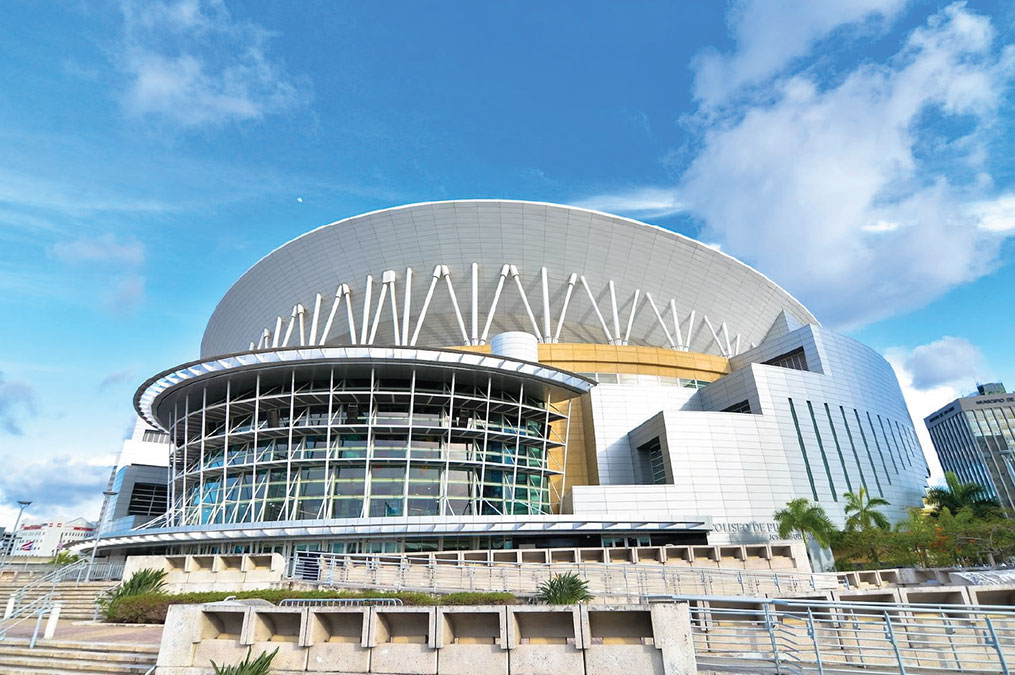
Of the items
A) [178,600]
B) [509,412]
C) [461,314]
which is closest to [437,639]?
[178,600]

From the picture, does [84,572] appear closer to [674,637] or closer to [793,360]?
[674,637]

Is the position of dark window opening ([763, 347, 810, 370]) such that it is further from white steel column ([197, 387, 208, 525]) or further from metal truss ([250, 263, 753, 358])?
white steel column ([197, 387, 208, 525])

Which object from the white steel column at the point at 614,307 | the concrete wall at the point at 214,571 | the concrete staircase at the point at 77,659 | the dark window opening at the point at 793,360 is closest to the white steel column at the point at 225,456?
the concrete wall at the point at 214,571

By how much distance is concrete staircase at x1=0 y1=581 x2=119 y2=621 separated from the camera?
1914cm

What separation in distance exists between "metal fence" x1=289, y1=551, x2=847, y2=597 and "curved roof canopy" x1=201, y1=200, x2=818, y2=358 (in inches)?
1106

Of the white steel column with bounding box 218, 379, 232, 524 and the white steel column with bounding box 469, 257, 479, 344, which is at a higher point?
the white steel column with bounding box 469, 257, 479, 344

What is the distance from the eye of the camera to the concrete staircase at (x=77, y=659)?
1062 cm

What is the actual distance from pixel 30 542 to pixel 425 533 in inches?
4673

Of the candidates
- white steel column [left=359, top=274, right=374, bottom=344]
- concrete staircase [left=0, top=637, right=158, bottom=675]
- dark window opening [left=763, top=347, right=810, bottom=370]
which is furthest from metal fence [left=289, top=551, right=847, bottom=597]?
white steel column [left=359, top=274, right=374, bottom=344]

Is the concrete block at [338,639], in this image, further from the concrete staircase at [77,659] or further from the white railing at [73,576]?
the white railing at [73,576]

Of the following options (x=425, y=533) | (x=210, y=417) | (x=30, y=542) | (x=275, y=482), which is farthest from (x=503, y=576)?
(x=30, y=542)

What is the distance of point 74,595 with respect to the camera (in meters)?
20.7

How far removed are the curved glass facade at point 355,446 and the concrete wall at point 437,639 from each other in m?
22.5

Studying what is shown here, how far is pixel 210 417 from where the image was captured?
37.7 m
